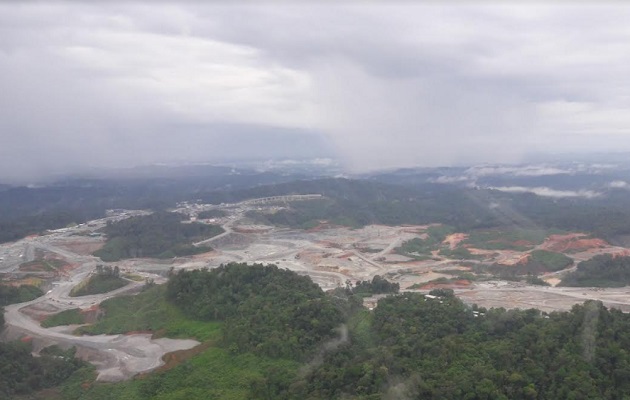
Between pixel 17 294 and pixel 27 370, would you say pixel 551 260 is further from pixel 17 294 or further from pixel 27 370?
pixel 17 294

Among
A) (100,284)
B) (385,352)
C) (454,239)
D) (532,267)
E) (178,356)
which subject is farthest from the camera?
(454,239)

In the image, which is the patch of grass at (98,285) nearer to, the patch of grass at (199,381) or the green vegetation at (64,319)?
the green vegetation at (64,319)

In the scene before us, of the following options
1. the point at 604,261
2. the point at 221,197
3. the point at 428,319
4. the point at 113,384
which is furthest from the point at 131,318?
the point at 221,197

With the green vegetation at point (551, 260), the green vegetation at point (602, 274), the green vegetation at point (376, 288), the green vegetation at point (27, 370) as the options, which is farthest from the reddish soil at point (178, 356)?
the green vegetation at point (551, 260)

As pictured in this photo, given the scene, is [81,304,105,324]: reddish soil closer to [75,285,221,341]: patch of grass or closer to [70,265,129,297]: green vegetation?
[75,285,221,341]: patch of grass

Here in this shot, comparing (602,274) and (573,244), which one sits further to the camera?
(573,244)

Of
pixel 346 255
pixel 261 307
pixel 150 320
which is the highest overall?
pixel 261 307

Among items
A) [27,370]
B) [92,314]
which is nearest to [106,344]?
[27,370]
